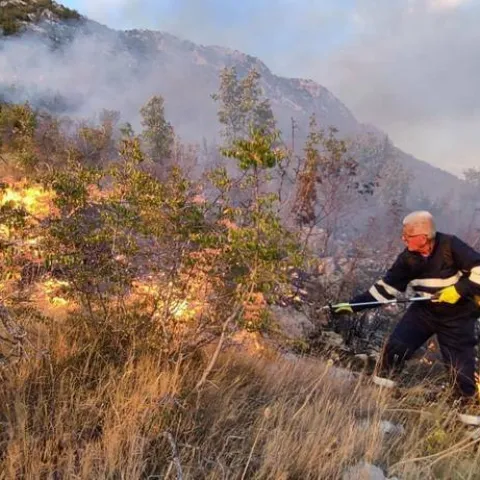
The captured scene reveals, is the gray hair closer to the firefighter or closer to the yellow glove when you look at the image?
the firefighter

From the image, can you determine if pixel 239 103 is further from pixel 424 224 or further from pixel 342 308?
pixel 424 224

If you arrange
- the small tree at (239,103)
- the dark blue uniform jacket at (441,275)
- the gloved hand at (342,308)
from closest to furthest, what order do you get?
the dark blue uniform jacket at (441,275)
the gloved hand at (342,308)
the small tree at (239,103)

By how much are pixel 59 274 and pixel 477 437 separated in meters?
2.78

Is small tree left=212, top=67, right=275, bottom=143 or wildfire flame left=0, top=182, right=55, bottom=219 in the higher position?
small tree left=212, top=67, right=275, bottom=143

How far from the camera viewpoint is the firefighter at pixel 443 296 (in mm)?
3506

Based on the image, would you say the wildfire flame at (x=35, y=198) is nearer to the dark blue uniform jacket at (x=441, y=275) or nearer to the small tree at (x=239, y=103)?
the dark blue uniform jacket at (x=441, y=275)

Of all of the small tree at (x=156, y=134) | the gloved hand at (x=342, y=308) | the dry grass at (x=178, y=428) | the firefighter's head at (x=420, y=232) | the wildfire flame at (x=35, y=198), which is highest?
the small tree at (x=156, y=134)

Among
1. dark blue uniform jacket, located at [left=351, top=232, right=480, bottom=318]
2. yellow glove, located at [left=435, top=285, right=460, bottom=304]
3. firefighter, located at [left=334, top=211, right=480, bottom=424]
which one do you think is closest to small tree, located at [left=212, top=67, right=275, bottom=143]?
dark blue uniform jacket, located at [left=351, top=232, right=480, bottom=318]

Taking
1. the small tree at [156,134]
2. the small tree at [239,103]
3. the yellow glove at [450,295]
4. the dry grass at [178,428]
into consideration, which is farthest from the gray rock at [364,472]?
the small tree at [239,103]

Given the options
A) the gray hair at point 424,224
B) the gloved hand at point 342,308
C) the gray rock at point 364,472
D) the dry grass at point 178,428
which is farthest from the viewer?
the gloved hand at point 342,308

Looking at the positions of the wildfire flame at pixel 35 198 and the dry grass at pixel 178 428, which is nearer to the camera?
the dry grass at pixel 178 428

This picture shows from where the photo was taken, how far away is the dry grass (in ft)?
6.40

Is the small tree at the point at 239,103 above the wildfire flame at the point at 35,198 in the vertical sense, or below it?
above

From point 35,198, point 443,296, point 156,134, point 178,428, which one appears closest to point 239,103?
point 156,134
